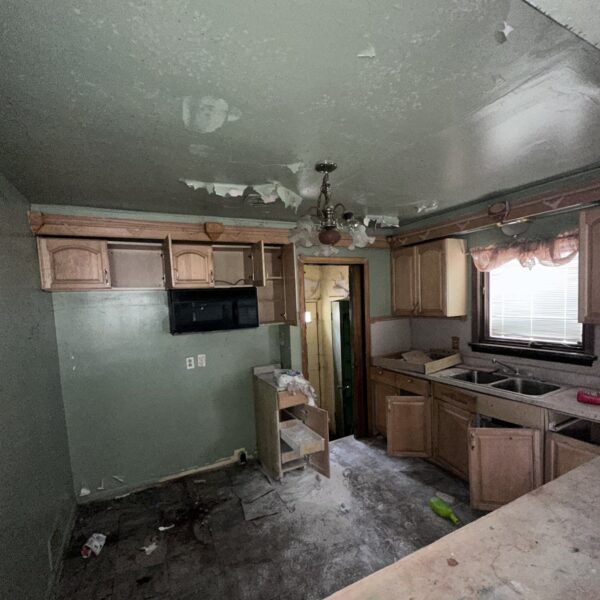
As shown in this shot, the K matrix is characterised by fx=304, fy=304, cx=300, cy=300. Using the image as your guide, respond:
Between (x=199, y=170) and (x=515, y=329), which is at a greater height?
(x=199, y=170)

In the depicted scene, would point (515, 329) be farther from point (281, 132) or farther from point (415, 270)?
point (281, 132)

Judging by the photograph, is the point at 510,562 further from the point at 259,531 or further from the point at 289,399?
the point at 289,399

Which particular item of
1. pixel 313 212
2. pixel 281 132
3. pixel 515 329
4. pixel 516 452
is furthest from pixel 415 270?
pixel 281 132

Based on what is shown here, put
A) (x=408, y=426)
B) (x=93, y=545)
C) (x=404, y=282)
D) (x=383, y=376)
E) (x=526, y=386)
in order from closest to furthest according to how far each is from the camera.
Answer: (x=93, y=545) < (x=526, y=386) < (x=408, y=426) < (x=383, y=376) < (x=404, y=282)

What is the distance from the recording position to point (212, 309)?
109 inches

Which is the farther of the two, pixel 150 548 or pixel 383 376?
pixel 383 376

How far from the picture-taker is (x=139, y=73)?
969mm

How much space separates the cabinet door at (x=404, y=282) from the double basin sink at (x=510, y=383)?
870 mm

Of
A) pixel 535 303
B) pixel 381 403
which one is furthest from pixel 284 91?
pixel 381 403

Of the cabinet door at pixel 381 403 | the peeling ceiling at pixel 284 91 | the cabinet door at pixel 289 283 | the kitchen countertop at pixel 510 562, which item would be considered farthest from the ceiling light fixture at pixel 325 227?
the cabinet door at pixel 381 403

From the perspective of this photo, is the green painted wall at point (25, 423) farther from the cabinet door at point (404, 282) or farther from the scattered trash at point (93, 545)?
the cabinet door at point (404, 282)

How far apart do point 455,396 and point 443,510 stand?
86 cm

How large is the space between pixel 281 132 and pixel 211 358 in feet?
7.33

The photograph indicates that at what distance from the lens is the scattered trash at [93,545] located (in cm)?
204
